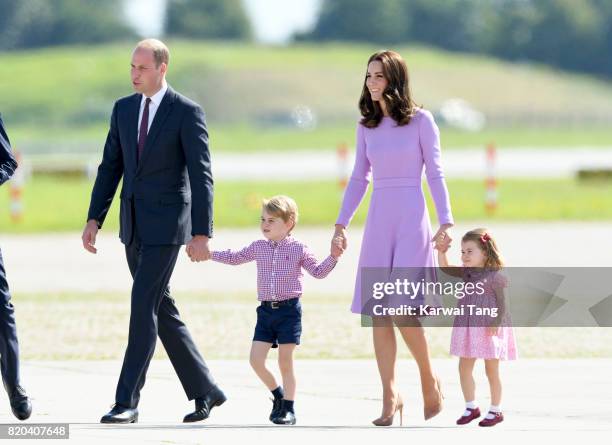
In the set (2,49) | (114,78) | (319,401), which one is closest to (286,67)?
(114,78)

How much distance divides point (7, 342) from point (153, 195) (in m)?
1.01

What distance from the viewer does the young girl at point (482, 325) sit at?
773 centimetres

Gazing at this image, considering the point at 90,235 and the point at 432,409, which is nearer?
the point at 432,409

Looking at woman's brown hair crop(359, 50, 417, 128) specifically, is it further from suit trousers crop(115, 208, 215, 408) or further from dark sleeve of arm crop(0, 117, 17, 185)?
dark sleeve of arm crop(0, 117, 17, 185)

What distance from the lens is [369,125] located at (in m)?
7.88

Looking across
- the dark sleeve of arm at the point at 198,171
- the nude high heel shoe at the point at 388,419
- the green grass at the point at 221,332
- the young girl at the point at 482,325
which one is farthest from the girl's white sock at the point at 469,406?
the green grass at the point at 221,332

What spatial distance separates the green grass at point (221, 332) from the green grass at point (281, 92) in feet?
201

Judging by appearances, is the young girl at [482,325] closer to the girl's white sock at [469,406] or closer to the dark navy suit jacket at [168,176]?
the girl's white sock at [469,406]

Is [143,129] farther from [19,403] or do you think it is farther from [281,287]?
[19,403]

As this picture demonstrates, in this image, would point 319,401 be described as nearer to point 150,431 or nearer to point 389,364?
point 389,364

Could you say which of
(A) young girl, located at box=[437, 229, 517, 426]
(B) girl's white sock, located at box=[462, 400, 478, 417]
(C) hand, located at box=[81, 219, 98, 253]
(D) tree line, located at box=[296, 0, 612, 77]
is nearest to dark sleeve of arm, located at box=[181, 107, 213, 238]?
(C) hand, located at box=[81, 219, 98, 253]

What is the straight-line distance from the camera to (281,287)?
7871mm

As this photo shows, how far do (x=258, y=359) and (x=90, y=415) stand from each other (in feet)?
3.06

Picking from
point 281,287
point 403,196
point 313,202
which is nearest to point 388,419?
point 281,287
